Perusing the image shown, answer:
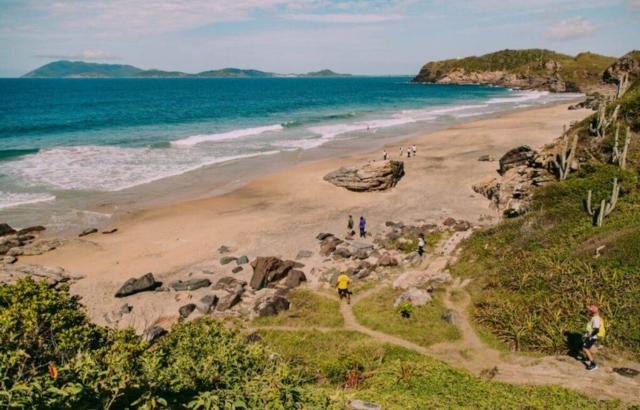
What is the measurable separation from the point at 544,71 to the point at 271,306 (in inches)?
7040

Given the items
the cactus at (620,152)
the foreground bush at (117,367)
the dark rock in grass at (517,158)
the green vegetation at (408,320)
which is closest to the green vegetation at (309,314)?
the green vegetation at (408,320)

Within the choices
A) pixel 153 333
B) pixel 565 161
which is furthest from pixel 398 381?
pixel 565 161

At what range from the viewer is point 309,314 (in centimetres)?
1780

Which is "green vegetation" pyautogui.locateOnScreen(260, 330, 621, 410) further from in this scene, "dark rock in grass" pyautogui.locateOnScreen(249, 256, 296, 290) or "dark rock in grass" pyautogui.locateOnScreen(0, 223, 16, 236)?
"dark rock in grass" pyautogui.locateOnScreen(0, 223, 16, 236)

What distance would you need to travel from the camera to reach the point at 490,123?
6869 centimetres

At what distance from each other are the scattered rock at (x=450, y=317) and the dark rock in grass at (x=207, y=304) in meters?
10.0

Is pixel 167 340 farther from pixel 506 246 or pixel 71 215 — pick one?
pixel 71 215

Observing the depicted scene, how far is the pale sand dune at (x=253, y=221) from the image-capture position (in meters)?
22.5

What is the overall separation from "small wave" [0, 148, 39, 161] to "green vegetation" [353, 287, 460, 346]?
4714cm

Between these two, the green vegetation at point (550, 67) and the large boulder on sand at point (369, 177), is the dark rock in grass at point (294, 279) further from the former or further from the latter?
the green vegetation at point (550, 67)

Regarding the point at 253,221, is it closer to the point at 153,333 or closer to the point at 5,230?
the point at 153,333

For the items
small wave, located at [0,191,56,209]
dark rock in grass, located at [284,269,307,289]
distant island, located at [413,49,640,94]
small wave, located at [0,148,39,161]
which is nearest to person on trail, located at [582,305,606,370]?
dark rock in grass, located at [284,269,307,289]

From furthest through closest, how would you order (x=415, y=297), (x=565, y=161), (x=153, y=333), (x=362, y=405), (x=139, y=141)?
(x=139, y=141) < (x=565, y=161) < (x=415, y=297) < (x=153, y=333) < (x=362, y=405)

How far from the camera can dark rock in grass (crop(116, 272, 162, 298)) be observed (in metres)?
20.3
